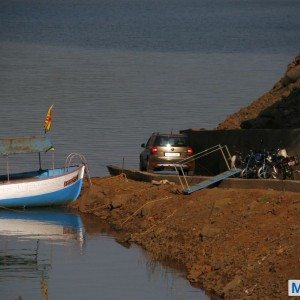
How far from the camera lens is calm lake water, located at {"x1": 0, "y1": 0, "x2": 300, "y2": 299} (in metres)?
39.7

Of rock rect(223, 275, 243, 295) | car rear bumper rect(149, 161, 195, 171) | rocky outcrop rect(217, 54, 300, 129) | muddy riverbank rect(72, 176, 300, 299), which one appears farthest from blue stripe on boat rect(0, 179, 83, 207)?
rock rect(223, 275, 243, 295)

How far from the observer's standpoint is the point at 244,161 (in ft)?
152

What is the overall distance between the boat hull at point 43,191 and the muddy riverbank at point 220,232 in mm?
3614

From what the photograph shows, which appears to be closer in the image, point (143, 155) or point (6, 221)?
point (6, 221)

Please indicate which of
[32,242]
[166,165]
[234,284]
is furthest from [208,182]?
[234,284]

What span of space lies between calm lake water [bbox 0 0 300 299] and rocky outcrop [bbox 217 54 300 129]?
7457mm

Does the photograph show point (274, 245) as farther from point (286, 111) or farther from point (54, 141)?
point (54, 141)

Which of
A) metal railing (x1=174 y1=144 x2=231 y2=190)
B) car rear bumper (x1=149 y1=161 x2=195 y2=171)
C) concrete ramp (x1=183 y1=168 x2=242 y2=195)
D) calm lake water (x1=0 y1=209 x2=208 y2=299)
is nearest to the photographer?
calm lake water (x1=0 y1=209 x2=208 y2=299)

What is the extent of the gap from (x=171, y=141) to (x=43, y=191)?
17.2 ft

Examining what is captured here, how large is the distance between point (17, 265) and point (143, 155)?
1603cm

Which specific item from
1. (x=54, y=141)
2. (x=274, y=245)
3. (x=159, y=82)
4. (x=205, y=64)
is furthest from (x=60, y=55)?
(x=274, y=245)

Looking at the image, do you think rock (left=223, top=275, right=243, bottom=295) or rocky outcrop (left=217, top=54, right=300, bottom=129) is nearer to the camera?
rock (left=223, top=275, right=243, bottom=295)

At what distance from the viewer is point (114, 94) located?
11012cm

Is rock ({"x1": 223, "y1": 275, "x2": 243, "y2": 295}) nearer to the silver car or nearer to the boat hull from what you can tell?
the silver car
